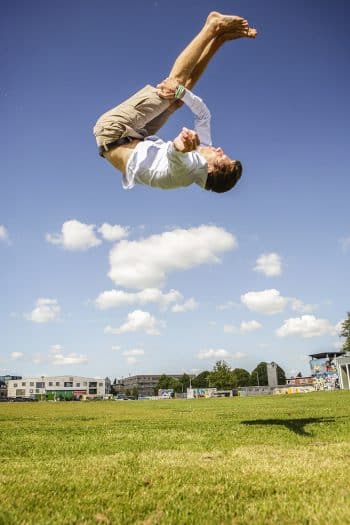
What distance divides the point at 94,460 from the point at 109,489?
1709 millimetres

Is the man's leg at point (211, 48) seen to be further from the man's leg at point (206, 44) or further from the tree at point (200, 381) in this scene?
the tree at point (200, 381)

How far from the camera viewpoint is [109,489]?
424 cm

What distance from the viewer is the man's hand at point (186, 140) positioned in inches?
182

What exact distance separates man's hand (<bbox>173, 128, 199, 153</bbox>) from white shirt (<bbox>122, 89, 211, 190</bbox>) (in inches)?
5.9

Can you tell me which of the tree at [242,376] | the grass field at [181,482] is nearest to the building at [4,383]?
the tree at [242,376]

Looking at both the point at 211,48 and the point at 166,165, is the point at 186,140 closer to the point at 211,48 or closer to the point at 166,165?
the point at 166,165

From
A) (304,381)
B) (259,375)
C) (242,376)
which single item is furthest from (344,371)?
(242,376)

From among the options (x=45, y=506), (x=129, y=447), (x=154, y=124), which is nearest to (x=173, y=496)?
(x=45, y=506)

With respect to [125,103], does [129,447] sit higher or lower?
lower

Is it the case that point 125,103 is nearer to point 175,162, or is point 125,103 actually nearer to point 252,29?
point 175,162

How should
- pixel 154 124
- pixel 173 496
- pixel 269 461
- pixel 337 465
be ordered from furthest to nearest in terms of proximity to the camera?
1. pixel 154 124
2. pixel 269 461
3. pixel 337 465
4. pixel 173 496

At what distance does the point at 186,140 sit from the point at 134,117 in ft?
5.52

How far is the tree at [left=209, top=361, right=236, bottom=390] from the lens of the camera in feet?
282

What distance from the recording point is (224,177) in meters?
5.56
